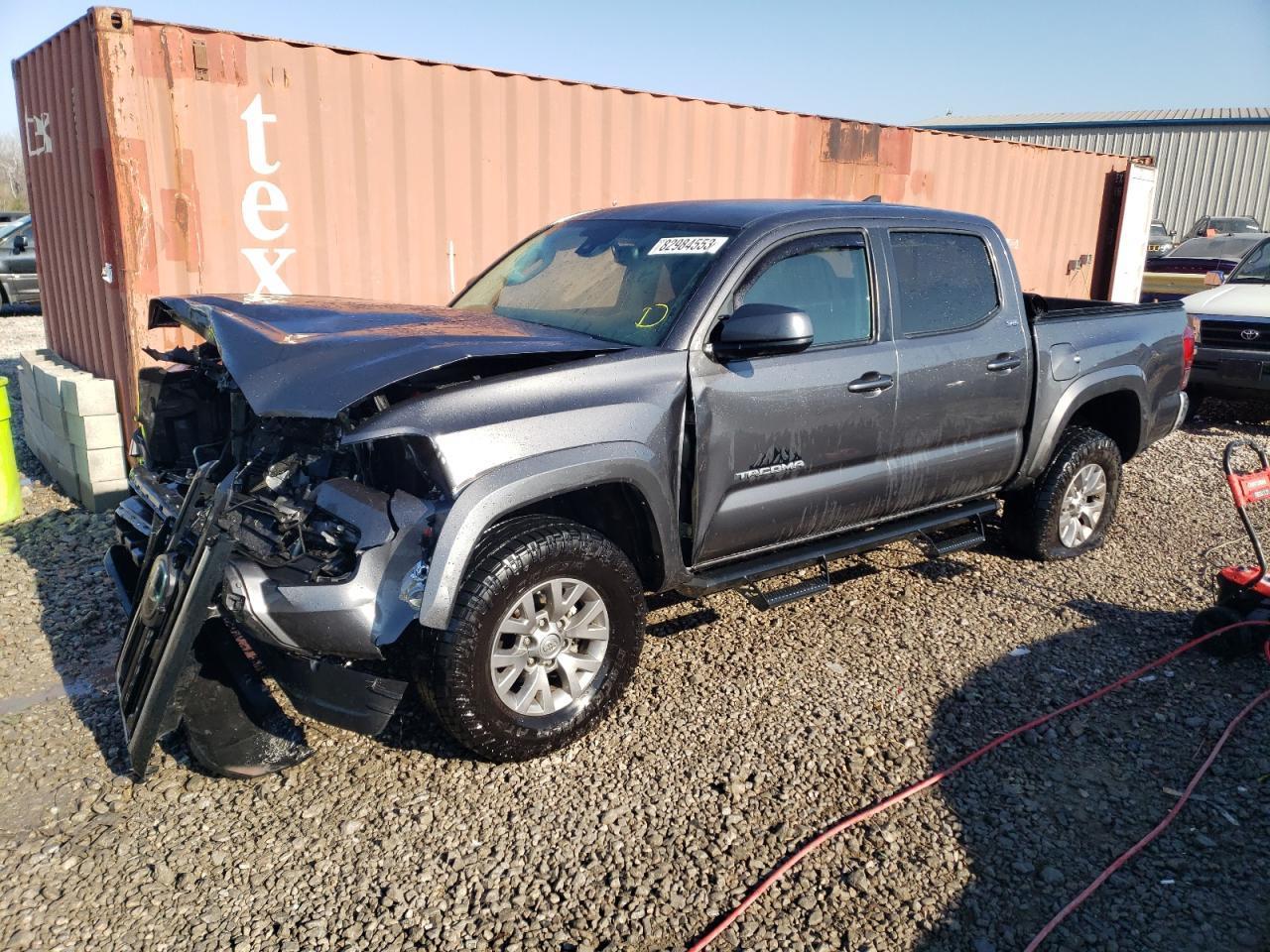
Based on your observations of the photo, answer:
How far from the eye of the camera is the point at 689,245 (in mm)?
3936

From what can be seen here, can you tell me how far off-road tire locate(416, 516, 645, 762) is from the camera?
3035mm

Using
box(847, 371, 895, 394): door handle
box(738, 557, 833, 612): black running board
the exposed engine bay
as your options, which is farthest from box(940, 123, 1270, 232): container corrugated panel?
the exposed engine bay

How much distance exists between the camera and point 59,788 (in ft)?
10.5

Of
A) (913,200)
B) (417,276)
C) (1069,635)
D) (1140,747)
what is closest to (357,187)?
(417,276)

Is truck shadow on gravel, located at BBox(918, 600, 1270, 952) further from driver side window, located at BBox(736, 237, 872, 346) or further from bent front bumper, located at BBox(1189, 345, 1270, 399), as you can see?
bent front bumper, located at BBox(1189, 345, 1270, 399)

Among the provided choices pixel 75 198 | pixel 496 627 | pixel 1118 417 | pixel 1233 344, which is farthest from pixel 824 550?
pixel 1233 344

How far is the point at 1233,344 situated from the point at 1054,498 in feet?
16.6

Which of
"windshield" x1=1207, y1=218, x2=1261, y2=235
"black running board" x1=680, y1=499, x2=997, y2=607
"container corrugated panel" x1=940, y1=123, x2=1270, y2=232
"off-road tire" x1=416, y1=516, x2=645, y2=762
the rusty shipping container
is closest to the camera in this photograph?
"off-road tire" x1=416, y1=516, x2=645, y2=762

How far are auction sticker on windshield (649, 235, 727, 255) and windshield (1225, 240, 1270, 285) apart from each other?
826 cm

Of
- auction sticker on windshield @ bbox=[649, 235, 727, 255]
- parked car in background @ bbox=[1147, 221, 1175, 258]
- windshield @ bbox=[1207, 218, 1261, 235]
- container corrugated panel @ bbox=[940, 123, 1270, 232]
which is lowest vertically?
auction sticker on windshield @ bbox=[649, 235, 727, 255]

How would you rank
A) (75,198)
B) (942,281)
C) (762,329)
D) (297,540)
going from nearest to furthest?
(297,540) < (762,329) < (942,281) < (75,198)

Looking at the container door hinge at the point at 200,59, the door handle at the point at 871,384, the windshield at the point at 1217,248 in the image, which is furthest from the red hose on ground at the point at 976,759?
the windshield at the point at 1217,248

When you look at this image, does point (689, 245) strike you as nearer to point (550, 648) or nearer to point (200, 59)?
point (550, 648)

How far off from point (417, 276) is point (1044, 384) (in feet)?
13.9
